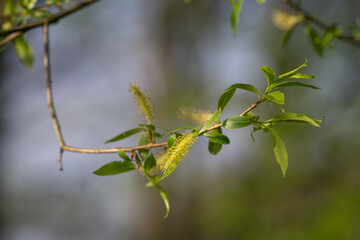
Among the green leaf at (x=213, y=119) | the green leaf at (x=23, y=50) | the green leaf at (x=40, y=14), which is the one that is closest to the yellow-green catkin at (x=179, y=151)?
the green leaf at (x=213, y=119)

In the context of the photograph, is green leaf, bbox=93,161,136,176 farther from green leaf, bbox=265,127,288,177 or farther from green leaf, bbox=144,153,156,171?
green leaf, bbox=265,127,288,177

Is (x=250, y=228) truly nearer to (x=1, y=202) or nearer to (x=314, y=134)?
(x=314, y=134)

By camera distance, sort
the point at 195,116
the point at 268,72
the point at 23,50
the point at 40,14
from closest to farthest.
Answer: the point at 268,72 → the point at 195,116 → the point at 40,14 → the point at 23,50

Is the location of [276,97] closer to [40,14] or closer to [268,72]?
[268,72]

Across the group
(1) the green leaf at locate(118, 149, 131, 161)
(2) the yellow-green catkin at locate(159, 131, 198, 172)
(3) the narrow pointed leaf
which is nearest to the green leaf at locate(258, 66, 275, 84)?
(3) the narrow pointed leaf

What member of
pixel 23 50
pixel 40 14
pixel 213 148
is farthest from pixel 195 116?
pixel 23 50
